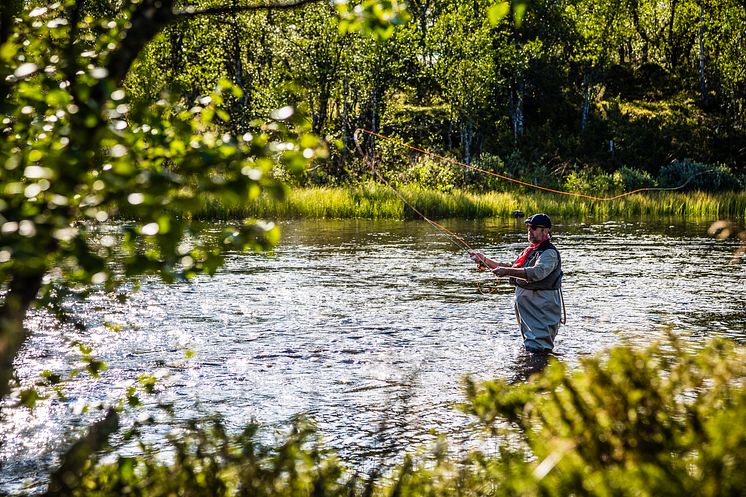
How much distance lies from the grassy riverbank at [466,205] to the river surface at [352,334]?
9189mm

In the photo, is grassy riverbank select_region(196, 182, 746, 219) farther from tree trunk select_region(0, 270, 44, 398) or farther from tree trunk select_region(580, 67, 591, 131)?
tree trunk select_region(0, 270, 44, 398)

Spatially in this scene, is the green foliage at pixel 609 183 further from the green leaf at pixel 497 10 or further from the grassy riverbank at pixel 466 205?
the green leaf at pixel 497 10

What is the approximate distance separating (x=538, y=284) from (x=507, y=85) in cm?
3759

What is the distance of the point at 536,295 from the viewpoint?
9.88 metres

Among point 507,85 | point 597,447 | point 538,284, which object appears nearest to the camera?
point 597,447

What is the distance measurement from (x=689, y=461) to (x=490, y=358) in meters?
7.27

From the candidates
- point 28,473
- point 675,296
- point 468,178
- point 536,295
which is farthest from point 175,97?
point 468,178

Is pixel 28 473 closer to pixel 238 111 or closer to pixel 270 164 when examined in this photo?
pixel 270 164

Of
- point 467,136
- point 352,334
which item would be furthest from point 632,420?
point 467,136

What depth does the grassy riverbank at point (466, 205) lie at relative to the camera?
31.2 meters

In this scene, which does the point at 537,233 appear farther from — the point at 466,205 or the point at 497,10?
the point at 466,205

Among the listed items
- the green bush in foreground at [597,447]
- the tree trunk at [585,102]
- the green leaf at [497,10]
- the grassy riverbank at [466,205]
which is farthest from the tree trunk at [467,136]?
the green bush in foreground at [597,447]

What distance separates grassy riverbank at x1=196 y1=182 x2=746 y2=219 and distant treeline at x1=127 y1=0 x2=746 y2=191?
10.5 feet

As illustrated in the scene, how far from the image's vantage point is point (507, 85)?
45.8 metres
